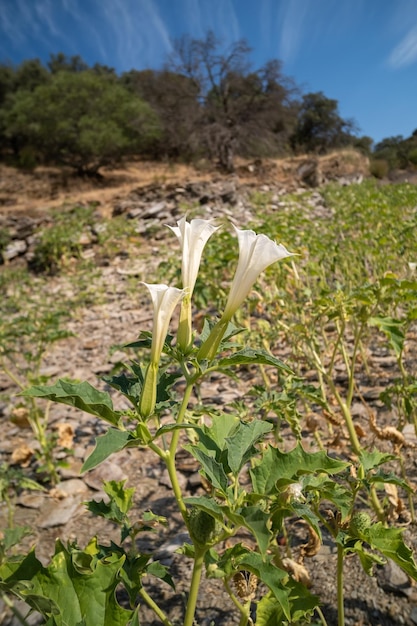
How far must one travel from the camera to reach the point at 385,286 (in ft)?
5.65

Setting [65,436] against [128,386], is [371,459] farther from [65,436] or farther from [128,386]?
[65,436]

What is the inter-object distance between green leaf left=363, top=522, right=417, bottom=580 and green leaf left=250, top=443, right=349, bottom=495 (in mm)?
212

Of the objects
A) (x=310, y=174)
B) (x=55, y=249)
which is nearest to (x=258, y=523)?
(x=55, y=249)

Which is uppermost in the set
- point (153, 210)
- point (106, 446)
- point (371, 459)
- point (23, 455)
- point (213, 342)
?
point (153, 210)

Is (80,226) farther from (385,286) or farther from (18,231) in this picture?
(385,286)

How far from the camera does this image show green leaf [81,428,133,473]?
25.7 inches

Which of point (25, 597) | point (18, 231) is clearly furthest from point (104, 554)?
point (18, 231)

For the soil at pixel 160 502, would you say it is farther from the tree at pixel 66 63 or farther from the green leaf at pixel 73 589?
the tree at pixel 66 63

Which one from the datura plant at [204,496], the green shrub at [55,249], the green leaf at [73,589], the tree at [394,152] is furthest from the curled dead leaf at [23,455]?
the tree at [394,152]

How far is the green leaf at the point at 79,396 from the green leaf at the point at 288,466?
0.98ft

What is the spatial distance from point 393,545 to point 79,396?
0.68 m

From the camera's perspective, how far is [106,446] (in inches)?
27.2

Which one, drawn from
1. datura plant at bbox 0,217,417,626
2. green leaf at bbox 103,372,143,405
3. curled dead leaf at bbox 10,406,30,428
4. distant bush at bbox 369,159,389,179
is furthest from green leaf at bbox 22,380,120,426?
distant bush at bbox 369,159,389,179

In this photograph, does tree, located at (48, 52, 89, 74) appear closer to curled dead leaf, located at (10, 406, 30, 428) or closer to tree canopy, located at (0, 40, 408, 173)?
tree canopy, located at (0, 40, 408, 173)
